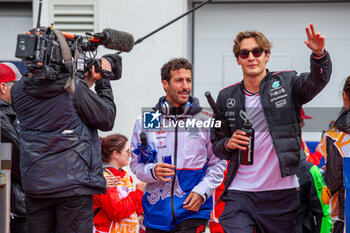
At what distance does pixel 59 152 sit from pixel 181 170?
3.60 feet

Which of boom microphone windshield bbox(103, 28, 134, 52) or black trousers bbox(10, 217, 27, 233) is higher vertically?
boom microphone windshield bbox(103, 28, 134, 52)

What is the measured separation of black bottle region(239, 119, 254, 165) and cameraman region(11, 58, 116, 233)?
1081 mm

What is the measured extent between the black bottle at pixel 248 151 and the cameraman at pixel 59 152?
3.54ft

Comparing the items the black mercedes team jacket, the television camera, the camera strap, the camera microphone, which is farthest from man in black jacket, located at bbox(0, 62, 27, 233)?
the black mercedes team jacket

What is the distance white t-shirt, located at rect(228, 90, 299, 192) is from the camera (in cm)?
465

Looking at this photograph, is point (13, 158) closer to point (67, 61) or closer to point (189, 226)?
point (67, 61)

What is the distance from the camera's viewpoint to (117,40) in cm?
501

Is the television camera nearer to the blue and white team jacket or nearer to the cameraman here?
the cameraman

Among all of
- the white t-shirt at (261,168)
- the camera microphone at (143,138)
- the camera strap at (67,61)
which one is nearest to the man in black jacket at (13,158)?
the camera strap at (67,61)

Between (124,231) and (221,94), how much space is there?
1594 millimetres

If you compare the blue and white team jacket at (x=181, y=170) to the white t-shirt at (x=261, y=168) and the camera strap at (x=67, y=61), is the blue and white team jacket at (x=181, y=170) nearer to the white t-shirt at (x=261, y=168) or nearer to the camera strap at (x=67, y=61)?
the white t-shirt at (x=261, y=168)

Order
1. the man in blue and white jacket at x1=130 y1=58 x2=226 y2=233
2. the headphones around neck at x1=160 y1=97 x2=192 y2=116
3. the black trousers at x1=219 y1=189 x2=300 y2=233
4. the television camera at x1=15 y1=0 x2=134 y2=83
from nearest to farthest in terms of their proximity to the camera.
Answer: the television camera at x1=15 y1=0 x2=134 y2=83
the black trousers at x1=219 y1=189 x2=300 y2=233
the man in blue and white jacket at x1=130 y1=58 x2=226 y2=233
the headphones around neck at x1=160 y1=97 x2=192 y2=116

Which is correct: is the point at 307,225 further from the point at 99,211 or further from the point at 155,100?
the point at 155,100

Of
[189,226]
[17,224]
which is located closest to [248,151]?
[189,226]
